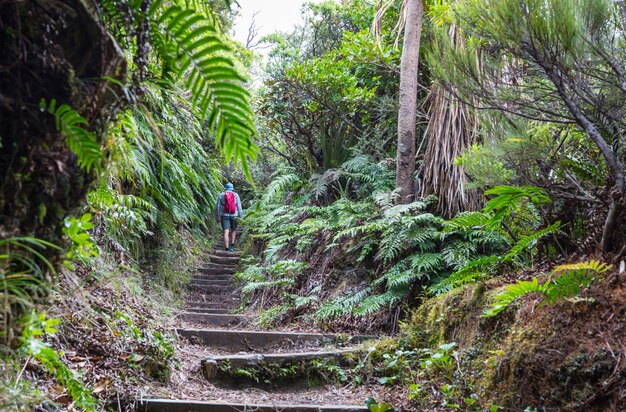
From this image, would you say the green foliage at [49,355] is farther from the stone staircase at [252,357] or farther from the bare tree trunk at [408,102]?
the bare tree trunk at [408,102]

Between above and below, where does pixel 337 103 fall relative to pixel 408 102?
above

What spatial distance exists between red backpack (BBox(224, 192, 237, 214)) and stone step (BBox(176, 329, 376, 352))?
5424mm

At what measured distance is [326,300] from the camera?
557cm

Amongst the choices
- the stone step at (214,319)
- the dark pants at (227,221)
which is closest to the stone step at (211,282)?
the dark pants at (227,221)

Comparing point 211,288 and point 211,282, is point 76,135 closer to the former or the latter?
point 211,288

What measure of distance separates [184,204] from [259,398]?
3958mm

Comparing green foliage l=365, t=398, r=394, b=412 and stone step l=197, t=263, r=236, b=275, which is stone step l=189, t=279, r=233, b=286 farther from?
green foliage l=365, t=398, r=394, b=412

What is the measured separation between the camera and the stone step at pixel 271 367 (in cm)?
369

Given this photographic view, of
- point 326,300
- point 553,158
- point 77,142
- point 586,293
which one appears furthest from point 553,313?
point 326,300

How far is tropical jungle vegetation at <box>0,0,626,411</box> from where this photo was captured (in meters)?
1.18

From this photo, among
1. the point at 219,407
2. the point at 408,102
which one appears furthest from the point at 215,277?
the point at 219,407

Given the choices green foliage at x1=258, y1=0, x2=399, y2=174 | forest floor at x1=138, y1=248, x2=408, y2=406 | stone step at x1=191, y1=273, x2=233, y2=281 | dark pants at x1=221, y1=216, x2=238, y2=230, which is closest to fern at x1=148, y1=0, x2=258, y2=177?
forest floor at x1=138, y1=248, x2=408, y2=406

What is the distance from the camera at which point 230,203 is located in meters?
9.91

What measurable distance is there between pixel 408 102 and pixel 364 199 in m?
1.41
